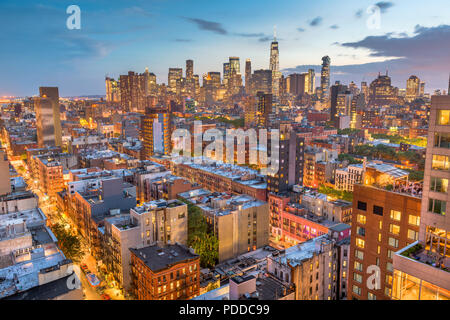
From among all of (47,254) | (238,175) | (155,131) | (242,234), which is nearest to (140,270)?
(47,254)

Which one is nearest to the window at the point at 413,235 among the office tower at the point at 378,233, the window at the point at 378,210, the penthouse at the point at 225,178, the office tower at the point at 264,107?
the office tower at the point at 378,233

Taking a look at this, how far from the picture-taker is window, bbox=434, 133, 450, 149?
39.4 feet

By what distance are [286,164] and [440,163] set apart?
33.9 meters

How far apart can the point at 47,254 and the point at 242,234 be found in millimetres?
19064

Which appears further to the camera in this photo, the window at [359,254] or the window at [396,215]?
the window at [359,254]

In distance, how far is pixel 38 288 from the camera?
730 inches

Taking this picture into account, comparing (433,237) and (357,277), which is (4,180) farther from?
(433,237)

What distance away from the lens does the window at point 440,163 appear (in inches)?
474

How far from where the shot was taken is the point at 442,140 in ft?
39.9

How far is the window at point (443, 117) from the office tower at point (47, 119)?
8553cm

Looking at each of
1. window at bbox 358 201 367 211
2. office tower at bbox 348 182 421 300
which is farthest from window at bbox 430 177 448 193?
window at bbox 358 201 367 211

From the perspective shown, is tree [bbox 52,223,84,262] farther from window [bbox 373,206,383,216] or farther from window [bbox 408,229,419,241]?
window [bbox 408,229,419,241]

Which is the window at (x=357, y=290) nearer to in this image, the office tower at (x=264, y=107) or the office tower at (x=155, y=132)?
the office tower at (x=155, y=132)
